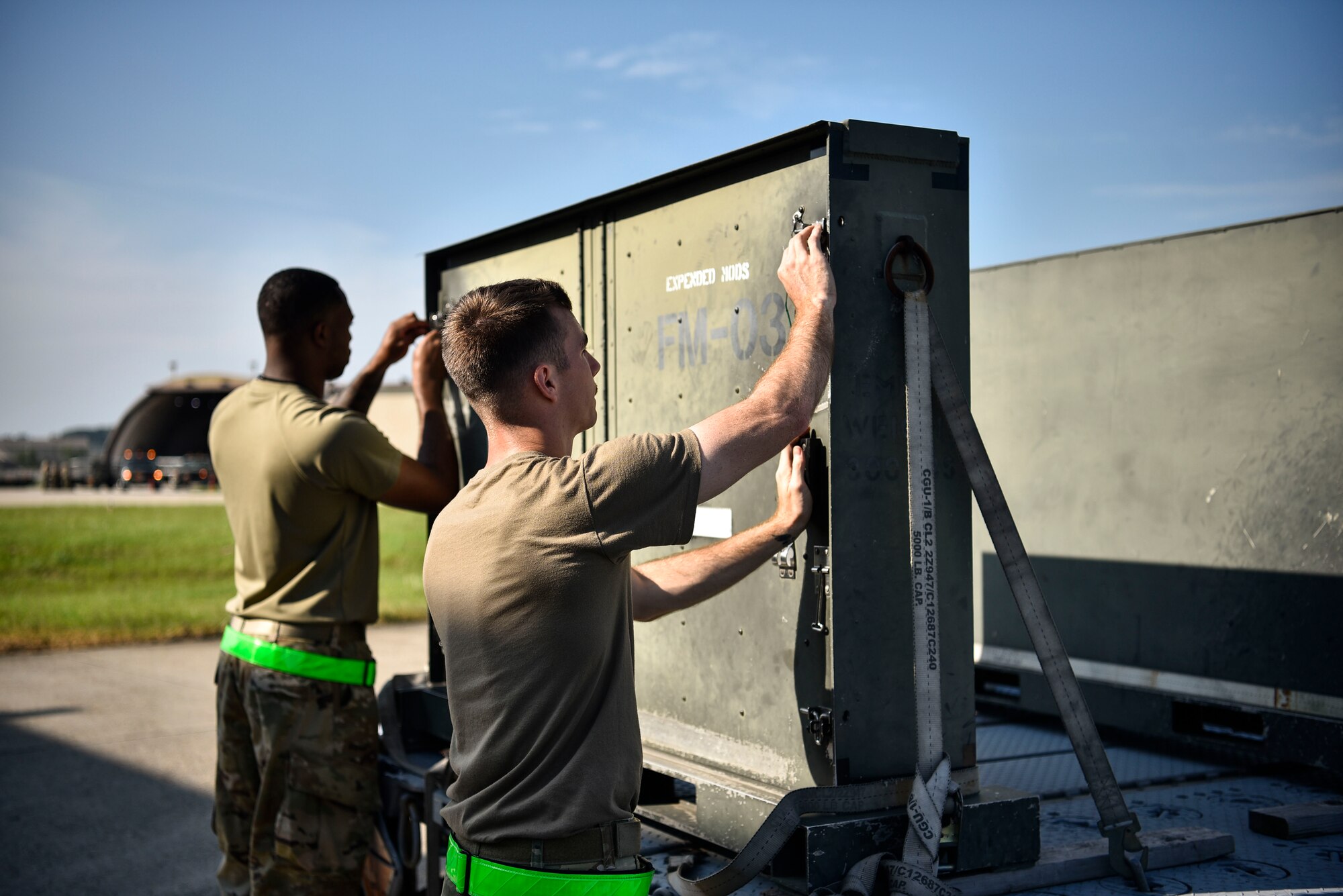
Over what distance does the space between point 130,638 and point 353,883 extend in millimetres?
8738

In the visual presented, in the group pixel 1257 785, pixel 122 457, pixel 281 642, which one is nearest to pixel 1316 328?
pixel 1257 785

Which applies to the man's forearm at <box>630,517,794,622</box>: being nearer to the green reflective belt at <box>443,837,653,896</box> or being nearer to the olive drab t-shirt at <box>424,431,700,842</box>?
the olive drab t-shirt at <box>424,431,700,842</box>

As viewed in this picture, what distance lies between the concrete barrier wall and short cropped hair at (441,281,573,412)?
75.8 inches

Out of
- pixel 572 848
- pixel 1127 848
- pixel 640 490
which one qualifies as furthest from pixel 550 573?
pixel 1127 848

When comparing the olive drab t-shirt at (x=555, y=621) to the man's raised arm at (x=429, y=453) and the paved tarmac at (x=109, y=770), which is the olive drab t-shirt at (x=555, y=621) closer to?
the man's raised arm at (x=429, y=453)

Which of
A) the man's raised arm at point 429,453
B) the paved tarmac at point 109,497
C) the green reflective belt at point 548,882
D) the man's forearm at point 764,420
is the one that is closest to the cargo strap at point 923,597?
the man's forearm at point 764,420

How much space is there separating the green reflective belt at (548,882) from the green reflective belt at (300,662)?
1.49 meters

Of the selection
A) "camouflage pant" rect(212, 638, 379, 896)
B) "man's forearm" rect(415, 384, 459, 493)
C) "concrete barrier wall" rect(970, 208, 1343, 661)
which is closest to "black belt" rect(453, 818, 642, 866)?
"camouflage pant" rect(212, 638, 379, 896)

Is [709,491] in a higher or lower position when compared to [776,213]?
lower

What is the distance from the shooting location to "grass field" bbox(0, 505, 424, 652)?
11.1m

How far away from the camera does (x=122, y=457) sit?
41.6 meters

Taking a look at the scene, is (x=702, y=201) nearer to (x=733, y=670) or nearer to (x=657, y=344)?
(x=657, y=344)

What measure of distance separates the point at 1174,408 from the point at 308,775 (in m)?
2.66

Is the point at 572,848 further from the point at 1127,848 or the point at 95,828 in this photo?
the point at 95,828
